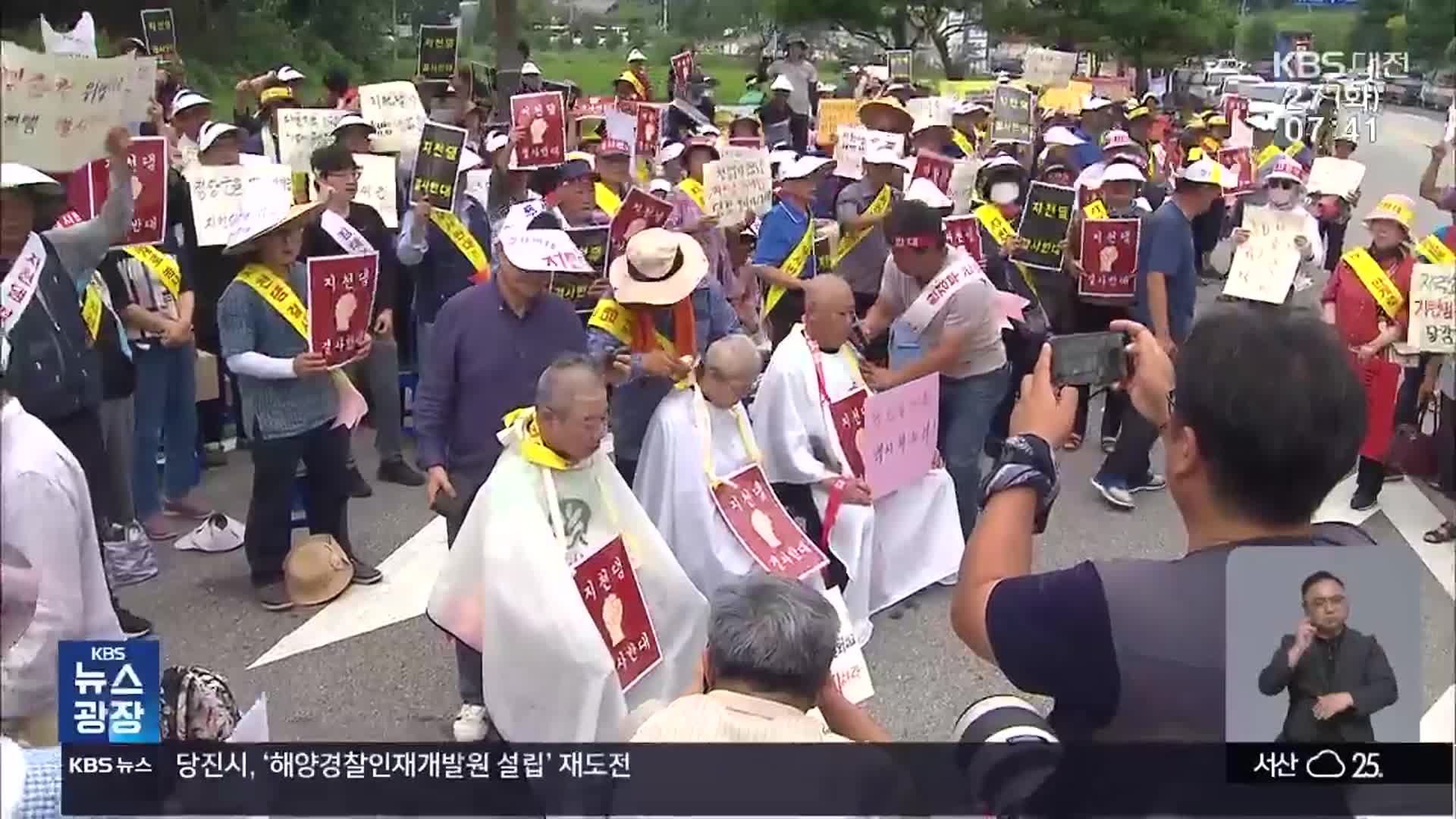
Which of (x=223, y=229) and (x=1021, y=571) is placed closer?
(x=1021, y=571)

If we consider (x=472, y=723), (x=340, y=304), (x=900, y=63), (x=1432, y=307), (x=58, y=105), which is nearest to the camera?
(x=58, y=105)

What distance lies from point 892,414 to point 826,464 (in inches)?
13.7

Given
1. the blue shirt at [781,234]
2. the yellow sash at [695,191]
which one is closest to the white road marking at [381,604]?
the blue shirt at [781,234]

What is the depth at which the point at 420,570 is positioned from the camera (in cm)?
641

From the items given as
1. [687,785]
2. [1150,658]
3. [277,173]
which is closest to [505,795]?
[687,785]

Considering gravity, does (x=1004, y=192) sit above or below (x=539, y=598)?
above

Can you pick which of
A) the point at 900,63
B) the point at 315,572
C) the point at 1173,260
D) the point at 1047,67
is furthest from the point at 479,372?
the point at 1047,67

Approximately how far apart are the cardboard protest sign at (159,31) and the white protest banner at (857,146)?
4255mm

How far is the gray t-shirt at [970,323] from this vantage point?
580 cm

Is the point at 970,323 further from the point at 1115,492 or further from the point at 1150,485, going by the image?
the point at 1150,485

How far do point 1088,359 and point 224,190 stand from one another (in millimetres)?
5065

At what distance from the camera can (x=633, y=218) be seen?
6930 millimetres

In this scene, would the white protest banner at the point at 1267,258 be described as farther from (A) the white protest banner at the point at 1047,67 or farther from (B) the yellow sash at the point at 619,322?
(A) the white protest banner at the point at 1047,67

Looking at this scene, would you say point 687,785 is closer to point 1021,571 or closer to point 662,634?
point 1021,571
